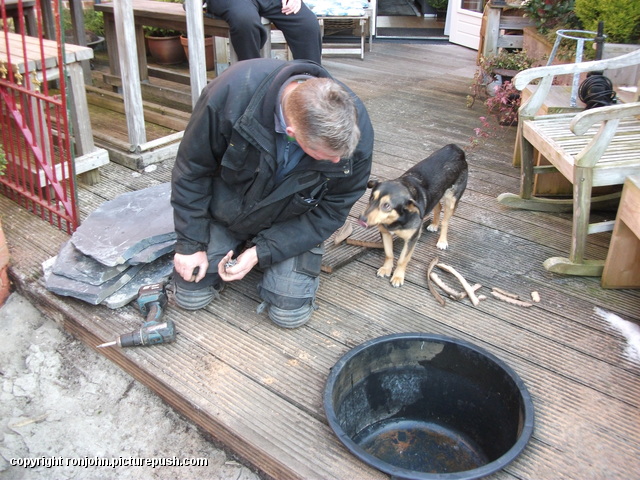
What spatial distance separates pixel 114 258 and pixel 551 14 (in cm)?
500

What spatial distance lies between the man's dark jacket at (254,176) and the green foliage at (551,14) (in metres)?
4.09

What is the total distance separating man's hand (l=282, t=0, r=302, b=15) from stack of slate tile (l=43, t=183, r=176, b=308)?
1.98 meters

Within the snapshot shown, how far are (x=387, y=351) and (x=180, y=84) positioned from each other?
181 inches

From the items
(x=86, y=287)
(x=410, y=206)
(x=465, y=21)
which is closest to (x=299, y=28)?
(x=410, y=206)

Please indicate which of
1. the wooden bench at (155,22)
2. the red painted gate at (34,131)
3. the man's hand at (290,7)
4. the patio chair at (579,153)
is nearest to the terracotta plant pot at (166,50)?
the wooden bench at (155,22)

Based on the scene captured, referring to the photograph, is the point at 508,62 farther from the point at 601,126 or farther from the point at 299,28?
the point at 601,126

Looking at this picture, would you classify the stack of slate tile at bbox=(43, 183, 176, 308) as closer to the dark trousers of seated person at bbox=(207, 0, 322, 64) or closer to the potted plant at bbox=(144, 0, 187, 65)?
the dark trousers of seated person at bbox=(207, 0, 322, 64)

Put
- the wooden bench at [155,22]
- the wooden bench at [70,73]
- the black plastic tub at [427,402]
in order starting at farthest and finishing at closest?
1. the wooden bench at [155,22]
2. the wooden bench at [70,73]
3. the black plastic tub at [427,402]

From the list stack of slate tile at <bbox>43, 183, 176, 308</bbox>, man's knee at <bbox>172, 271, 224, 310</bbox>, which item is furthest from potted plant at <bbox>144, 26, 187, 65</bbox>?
man's knee at <bbox>172, 271, 224, 310</bbox>

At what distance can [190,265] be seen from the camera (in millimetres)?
2629

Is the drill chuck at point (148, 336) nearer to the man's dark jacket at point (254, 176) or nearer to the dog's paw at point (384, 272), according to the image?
the man's dark jacket at point (254, 176)

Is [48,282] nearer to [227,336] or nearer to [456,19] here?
[227,336]

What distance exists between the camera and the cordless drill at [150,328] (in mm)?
2504

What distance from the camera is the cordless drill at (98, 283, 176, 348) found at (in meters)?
2.50
